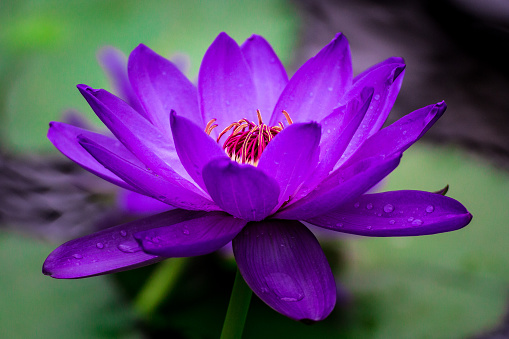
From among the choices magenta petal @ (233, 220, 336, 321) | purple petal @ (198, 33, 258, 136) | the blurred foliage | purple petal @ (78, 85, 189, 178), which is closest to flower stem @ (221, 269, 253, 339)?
magenta petal @ (233, 220, 336, 321)

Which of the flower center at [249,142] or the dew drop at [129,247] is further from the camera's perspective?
the flower center at [249,142]

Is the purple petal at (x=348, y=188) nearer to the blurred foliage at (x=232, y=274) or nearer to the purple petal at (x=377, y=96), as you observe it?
the purple petal at (x=377, y=96)

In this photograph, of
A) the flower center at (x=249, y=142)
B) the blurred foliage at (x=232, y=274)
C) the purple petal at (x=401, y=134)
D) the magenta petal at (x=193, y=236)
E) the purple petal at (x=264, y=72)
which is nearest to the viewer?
the magenta petal at (x=193, y=236)

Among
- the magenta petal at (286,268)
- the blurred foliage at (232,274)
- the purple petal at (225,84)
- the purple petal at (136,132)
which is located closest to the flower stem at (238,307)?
the magenta petal at (286,268)

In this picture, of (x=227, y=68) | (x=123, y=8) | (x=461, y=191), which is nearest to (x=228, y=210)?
(x=227, y=68)

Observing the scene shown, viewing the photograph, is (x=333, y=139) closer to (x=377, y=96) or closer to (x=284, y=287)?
(x=377, y=96)

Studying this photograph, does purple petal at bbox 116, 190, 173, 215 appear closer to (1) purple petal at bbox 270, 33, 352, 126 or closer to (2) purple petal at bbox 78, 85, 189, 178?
(2) purple petal at bbox 78, 85, 189, 178

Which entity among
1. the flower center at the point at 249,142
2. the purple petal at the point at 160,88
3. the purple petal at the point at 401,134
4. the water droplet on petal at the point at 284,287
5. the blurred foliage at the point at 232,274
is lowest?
the blurred foliage at the point at 232,274

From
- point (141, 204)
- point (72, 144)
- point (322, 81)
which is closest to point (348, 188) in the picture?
point (322, 81)
